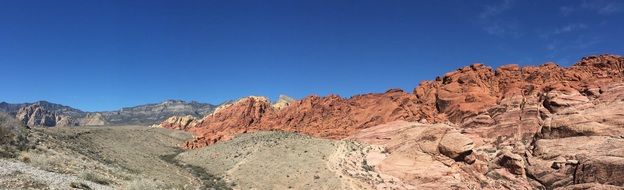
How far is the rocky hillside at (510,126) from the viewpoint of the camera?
138 ft

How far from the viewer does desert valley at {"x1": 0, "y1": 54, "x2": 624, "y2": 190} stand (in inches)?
1511

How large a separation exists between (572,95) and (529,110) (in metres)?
4.16

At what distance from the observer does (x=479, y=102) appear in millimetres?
58281

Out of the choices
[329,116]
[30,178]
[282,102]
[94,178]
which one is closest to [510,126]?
[329,116]

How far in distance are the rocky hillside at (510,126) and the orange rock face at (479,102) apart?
0.12 metres

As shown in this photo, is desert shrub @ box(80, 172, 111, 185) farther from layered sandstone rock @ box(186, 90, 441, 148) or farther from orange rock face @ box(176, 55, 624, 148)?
layered sandstone rock @ box(186, 90, 441, 148)

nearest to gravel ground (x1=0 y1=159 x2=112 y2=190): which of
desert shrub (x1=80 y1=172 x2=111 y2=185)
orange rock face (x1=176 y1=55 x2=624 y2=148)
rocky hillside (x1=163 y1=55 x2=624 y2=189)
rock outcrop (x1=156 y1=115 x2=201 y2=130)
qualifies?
desert shrub (x1=80 y1=172 x2=111 y2=185)

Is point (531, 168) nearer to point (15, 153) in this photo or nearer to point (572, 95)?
point (572, 95)

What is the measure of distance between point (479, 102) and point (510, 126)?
7583mm

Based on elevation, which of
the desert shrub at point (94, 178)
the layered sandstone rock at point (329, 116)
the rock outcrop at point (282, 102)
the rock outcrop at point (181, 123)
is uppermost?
the rock outcrop at point (282, 102)

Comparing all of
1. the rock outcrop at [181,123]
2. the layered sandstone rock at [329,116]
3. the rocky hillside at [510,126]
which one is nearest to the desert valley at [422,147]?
the rocky hillside at [510,126]

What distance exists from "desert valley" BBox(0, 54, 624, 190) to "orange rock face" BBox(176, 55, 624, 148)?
163mm

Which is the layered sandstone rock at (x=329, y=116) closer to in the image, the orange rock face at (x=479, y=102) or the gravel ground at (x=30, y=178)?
the orange rock face at (x=479, y=102)

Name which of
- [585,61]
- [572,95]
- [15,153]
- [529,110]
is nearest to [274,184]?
[15,153]
